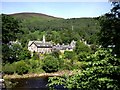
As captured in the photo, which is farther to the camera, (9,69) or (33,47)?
(33,47)

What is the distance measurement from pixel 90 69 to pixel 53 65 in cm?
2392

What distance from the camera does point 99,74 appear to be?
2.98m

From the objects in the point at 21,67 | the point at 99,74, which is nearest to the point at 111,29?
the point at 99,74

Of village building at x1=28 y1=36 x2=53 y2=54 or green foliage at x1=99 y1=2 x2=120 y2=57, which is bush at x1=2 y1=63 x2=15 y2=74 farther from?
green foliage at x1=99 y1=2 x2=120 y2=57

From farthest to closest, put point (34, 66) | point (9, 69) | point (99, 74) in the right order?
point (34, 66) < point (9, 69) < point (99, 74)

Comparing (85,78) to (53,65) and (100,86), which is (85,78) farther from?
(53,65)

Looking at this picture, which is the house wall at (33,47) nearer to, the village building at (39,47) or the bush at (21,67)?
the village building at (39,47)

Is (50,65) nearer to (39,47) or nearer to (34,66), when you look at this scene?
(34,66)

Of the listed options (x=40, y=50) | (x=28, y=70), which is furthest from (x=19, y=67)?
(x=40, y=50)

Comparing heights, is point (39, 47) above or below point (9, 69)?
above

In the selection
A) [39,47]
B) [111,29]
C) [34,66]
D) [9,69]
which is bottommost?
[34,66]

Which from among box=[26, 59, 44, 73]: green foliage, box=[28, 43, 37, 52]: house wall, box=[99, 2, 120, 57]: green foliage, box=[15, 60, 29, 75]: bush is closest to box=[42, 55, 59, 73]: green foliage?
box=[26, 59, 44, 73]: green foliage

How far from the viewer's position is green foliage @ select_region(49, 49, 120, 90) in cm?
291

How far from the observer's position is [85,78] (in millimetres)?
3100
